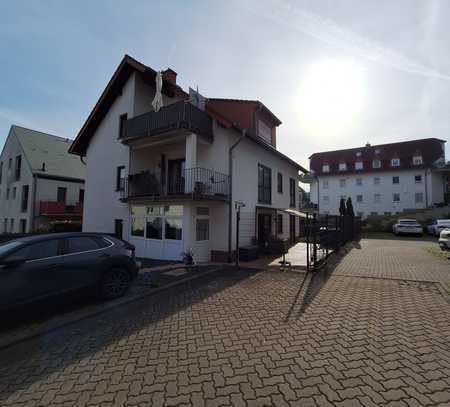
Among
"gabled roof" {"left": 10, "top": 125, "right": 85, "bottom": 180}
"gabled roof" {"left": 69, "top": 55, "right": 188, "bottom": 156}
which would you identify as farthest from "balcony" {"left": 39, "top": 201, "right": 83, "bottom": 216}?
"gabled roof" {"left": 69, "top": 55, "right": 188, "bottom": 156}

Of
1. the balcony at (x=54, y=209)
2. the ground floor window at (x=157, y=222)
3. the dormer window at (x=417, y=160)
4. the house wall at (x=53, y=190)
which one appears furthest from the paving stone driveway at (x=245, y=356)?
the dormer window at (x=417, y=160)

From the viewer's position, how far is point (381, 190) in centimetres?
3859

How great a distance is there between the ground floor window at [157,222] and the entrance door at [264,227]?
17.5 feet

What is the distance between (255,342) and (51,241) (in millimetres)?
4744

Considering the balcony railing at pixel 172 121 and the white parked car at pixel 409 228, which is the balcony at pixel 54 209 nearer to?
the balcony railing at pixel 172 121

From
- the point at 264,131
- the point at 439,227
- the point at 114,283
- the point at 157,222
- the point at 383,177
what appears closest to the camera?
the point at 114,283

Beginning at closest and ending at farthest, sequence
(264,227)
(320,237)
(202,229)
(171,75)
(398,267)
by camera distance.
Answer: (398,267) → (202,229) → (320,237) → (171,75) → (264,227)

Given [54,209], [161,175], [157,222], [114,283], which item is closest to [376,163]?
[161,175]

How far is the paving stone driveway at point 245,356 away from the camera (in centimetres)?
271

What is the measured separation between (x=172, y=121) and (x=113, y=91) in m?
6.94

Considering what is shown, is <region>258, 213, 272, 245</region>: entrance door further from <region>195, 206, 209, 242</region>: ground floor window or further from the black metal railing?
<region>195, 206, 209, 242</region>: ground floor window

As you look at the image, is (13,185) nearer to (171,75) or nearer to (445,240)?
(171,75)

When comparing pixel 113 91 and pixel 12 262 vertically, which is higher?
pixel 113 91

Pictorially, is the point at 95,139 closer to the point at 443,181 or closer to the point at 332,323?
the point at 332,323
